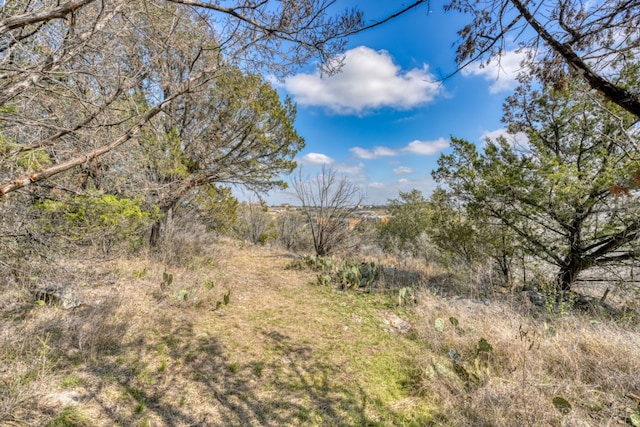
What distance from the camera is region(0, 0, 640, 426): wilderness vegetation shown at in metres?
2.01

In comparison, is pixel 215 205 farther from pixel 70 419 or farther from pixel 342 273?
pixel 70 419

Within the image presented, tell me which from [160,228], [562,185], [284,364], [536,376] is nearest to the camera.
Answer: [536,376]

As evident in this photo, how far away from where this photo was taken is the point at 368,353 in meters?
3.24

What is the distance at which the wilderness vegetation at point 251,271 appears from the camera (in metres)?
2.01

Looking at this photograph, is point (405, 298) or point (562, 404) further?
point (405, 298)

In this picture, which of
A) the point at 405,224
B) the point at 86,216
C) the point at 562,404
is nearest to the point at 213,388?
the point at 86,216

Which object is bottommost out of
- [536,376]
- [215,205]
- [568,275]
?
[536,376]

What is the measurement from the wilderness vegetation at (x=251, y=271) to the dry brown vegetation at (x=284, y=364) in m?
0.02

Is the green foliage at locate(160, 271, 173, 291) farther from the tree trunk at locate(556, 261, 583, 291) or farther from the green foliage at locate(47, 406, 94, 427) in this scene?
the tree trunk at locate(556, 261, 583, 291)

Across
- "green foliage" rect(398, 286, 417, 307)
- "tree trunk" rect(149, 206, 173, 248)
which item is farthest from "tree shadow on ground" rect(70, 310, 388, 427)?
"tree trunk" rect(149, 206, 173, 248)

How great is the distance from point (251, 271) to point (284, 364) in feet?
13.0

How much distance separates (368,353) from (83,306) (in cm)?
358

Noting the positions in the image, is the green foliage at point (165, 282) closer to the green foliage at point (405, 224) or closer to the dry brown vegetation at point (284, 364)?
the dry brown vegetation at point (284, 364)

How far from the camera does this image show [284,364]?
9.59 ft
